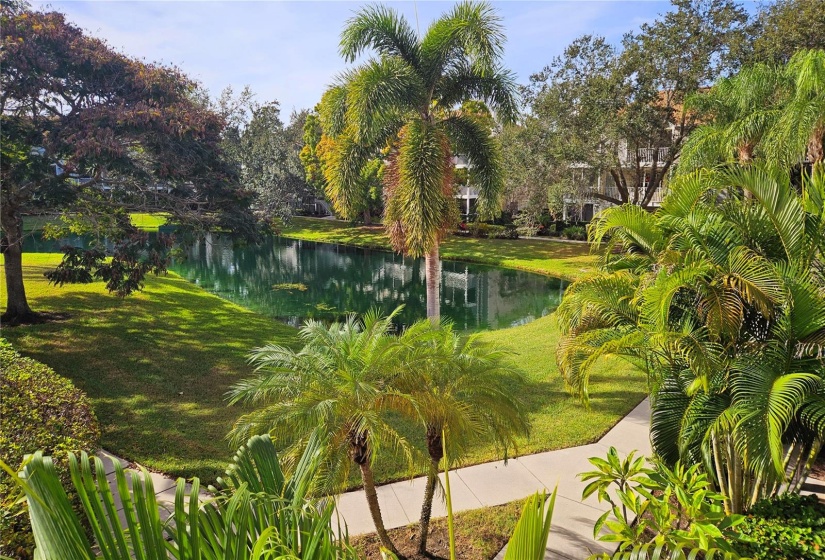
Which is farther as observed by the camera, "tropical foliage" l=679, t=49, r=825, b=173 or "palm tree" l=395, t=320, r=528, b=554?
"tropical foliage" l=679, t=49, r=825, b=173

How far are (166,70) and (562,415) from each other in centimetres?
1187

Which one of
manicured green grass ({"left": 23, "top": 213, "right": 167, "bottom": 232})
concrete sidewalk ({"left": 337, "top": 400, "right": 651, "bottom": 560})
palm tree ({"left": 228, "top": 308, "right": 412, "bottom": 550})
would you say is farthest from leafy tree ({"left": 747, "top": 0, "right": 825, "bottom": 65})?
manicured green grass ({"left": 23, "top": 213, "right": 167, "bottom": 232})

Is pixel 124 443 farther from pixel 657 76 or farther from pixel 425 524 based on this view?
pixel 657 76

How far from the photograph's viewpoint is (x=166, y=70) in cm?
1280

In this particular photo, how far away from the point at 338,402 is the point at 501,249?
27.9 metres

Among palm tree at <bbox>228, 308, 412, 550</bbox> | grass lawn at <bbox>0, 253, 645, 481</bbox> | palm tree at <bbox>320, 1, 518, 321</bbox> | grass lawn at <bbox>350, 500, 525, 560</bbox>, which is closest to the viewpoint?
palm tree at <bbox>228, 308, 412, 550</bbox>

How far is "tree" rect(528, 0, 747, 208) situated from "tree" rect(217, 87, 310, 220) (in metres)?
17.7

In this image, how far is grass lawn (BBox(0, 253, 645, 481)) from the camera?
7.64 meters

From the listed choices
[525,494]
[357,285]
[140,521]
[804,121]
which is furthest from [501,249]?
[140,521]

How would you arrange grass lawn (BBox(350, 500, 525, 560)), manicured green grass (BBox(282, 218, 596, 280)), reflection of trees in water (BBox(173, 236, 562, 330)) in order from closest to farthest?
grass lawn (BBox(350, 500, 525, 560)) → reflection of trees in water (BBox(173, 236, 562, 330)) → manicured green grass (BBox(282, 218, 596, 280))

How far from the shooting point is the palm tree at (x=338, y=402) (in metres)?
4.46

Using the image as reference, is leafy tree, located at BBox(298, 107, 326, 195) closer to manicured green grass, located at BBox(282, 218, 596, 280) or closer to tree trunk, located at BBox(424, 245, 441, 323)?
manicured green grass, located at BBox(282, 218, 596, 280)

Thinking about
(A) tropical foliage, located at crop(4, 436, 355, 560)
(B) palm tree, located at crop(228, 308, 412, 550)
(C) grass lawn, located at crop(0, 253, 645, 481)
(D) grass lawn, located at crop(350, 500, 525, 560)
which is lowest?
(D) grass lawn, located at crop(350, 500, 525, 560)

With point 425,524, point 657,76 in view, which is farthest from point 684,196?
point 657,76
